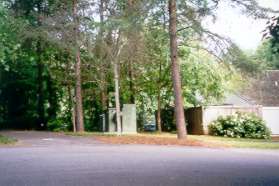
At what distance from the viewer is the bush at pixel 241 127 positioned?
26875mm

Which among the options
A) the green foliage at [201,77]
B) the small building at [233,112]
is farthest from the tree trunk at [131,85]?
the small building at [233,112]

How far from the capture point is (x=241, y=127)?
88.4ft

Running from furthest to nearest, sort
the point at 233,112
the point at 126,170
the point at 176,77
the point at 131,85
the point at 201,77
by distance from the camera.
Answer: the point at 201,77, the point at 131,85, the point at 233,112, the point at 176,77, the point at 126,170

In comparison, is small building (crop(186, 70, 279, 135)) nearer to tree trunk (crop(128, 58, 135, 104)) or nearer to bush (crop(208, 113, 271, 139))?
bush (crop(208, 113, 271, 139))

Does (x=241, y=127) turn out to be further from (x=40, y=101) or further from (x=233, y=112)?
(x=40, y=101)

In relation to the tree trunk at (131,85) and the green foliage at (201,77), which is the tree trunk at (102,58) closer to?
the tree trunk at (131,85)

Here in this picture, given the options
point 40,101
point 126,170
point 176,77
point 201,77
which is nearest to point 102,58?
point 176,77

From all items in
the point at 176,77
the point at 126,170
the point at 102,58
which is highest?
the point at 102,58

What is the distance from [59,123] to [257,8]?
17952 millimetres

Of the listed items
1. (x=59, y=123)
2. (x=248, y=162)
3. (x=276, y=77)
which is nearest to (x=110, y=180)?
(x=248, y=162)

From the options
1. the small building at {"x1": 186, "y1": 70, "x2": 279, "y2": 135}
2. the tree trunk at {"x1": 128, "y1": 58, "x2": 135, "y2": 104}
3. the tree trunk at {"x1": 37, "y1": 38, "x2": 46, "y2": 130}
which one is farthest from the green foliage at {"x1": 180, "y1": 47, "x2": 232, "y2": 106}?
the tree trunk at {"x1": 37, "y1": 38, "x2": 46, "y2": 130}

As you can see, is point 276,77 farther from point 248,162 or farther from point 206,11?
point 248,162

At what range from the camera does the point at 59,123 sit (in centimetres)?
3306

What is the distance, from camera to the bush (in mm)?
26875
